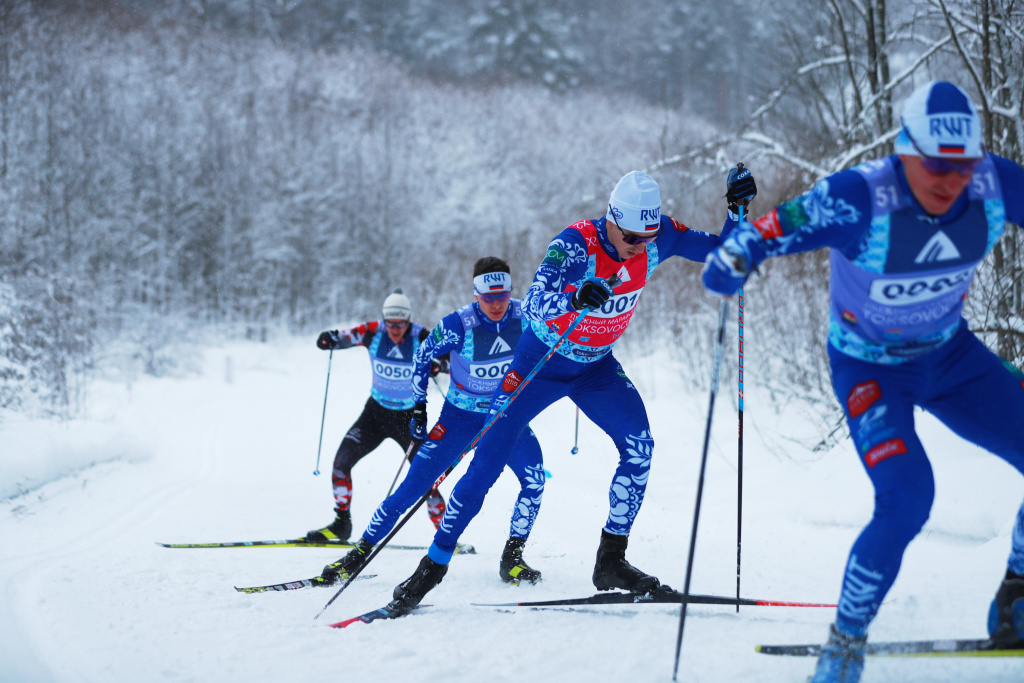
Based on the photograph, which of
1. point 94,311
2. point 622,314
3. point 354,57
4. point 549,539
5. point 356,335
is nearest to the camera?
point 622,314

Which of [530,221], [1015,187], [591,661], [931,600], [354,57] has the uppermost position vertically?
[354,57]

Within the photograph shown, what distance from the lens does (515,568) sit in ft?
14.3

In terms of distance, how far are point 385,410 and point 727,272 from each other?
4.07 metres

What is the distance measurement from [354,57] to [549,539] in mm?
38454

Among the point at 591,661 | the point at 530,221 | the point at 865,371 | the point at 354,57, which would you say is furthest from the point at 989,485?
the point at 354,57

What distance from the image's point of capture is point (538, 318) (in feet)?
12.6

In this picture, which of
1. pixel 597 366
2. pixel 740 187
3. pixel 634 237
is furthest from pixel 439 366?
pixel 740 187

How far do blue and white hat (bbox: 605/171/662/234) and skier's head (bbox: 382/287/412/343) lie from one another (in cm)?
279

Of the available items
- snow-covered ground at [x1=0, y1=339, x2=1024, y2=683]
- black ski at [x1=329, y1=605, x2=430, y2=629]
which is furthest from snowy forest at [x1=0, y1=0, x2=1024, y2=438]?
black ski at [x1=329, y1=605, x2=430, y2=629]

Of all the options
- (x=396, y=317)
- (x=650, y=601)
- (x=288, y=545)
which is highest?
(x=396, y=317)

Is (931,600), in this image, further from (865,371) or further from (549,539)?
(549,539)

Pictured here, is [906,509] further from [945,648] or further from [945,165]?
[945,165]

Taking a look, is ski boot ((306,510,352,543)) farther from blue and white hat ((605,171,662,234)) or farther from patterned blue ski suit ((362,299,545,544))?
blue and white hat ((605,171,662,234))

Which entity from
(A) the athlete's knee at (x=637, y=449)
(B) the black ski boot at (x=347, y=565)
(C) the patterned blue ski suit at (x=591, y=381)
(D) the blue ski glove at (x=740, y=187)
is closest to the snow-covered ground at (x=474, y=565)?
(B) the black ski boot at (x=347, y=565)
